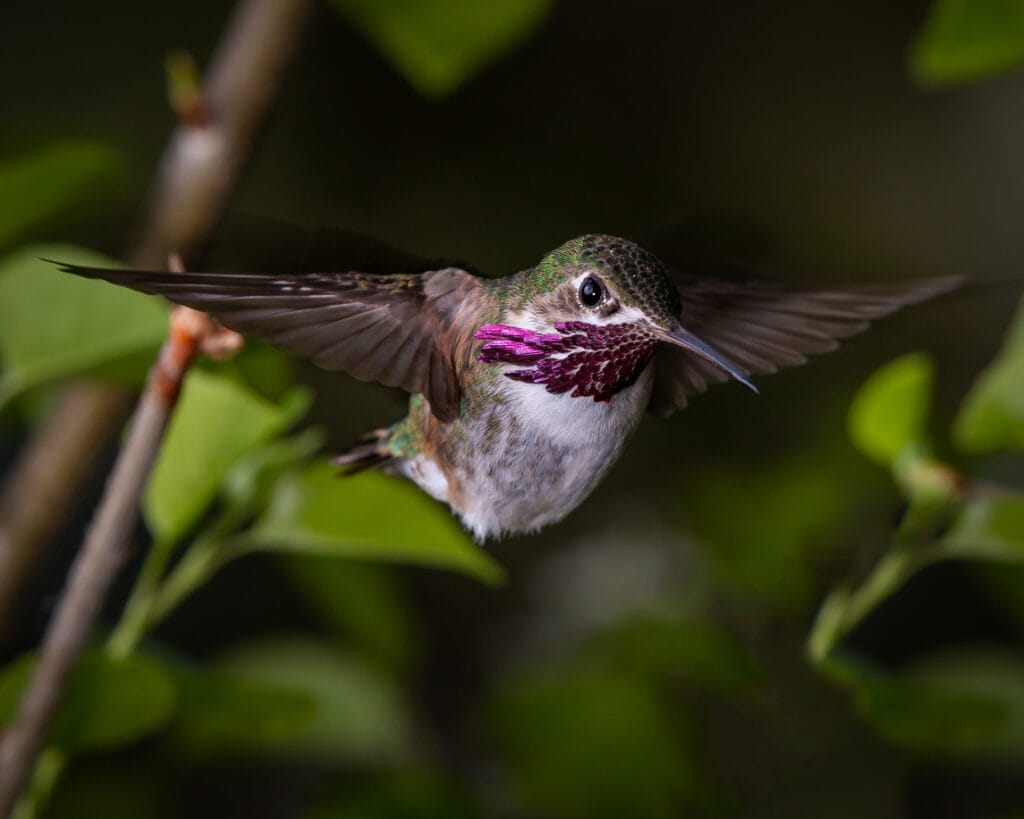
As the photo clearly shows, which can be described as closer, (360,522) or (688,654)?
(360,522)

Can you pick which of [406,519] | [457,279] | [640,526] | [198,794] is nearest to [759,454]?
[640,526]

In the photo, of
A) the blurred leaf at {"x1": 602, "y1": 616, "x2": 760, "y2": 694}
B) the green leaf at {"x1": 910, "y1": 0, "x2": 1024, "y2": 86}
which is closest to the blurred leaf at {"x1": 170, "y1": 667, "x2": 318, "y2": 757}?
the blurred leaf at {"x1": 602, "y1": 616, "x2": 760, "y2": 694}

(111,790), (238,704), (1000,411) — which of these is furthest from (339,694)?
(1000,411)

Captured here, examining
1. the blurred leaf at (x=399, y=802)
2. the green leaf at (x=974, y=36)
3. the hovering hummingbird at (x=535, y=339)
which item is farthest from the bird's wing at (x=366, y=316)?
the blurred leaf at (x=399, y=802)

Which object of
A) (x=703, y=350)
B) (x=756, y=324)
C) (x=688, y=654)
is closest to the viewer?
(x=703, y=350)

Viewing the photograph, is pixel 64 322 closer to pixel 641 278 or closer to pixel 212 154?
pixel 212 154

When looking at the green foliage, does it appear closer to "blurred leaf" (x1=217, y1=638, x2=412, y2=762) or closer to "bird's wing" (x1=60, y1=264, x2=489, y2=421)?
"bird's wing" (x1=60, y1=264, x2=489, y2=421)
